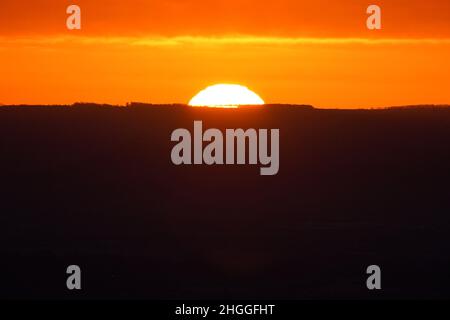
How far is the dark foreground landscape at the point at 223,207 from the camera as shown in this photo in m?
22.5

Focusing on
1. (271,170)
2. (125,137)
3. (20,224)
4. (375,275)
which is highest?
(125,137)

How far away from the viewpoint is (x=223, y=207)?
32906 millimetres

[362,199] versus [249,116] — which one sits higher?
[249,116]

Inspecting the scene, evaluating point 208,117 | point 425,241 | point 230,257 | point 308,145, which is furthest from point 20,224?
point 208,117

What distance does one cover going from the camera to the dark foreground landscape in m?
22.5

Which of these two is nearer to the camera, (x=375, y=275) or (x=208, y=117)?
(x=375, y=275)

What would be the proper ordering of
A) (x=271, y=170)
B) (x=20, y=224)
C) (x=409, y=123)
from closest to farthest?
1. (x=20, y=224)
2. (x=271, y=170)
3. (x=409, y=123)

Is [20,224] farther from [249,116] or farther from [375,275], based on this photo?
[249,116]

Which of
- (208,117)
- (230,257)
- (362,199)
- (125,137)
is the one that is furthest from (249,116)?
(230,257)

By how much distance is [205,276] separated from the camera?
22.7 meters

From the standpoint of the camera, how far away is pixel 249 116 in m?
52.1

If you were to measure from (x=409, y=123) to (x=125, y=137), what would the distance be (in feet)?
33.9

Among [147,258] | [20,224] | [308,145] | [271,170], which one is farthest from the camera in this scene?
[308,145]

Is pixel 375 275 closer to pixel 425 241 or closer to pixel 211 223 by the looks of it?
pixel 425 241
